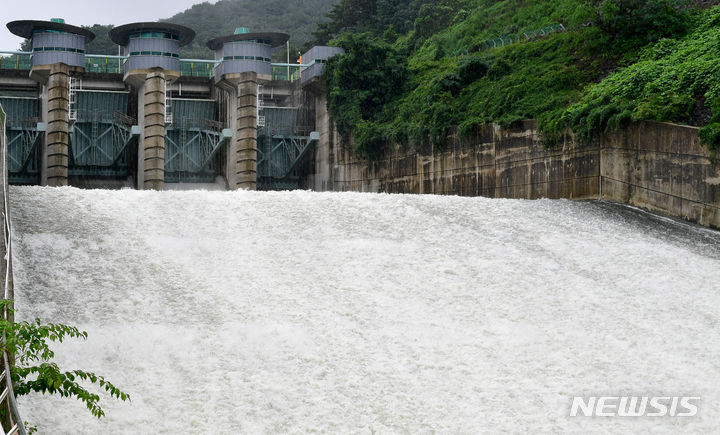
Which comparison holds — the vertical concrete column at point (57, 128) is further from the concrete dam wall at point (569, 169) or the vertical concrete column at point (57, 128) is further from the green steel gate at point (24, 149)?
the concrete dam wall at point (569, 169)

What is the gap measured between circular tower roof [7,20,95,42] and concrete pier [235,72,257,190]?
7424mm

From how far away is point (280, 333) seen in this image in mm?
11195

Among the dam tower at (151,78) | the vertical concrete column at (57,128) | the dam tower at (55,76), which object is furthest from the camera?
the dam tower at (151,78)

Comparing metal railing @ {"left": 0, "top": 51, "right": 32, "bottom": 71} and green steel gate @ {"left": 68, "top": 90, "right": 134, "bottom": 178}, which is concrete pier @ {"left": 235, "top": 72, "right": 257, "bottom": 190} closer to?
green steel gate @ {"left": 68, "top": 90, "right": 134, "bottom": 178}

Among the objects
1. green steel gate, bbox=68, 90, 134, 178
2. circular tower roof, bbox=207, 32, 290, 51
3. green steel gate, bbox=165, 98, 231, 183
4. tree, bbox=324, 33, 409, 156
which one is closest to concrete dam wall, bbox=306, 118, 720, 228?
tree, bbox=324, 33, 409, 156

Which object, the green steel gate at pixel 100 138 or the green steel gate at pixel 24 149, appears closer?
the green steel gate at pixel 24 149

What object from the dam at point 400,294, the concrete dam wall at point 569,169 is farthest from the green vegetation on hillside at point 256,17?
the dam at point 400,294

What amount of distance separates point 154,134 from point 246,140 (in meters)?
4.00

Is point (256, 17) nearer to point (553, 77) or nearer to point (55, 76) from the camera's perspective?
point (55, 76)

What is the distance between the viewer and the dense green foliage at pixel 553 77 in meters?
20.8

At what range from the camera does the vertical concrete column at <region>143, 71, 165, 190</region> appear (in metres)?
34.3

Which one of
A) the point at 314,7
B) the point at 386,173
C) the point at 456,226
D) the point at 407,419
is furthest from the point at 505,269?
the point at 314,7

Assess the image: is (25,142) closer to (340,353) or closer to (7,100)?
(7,100)
